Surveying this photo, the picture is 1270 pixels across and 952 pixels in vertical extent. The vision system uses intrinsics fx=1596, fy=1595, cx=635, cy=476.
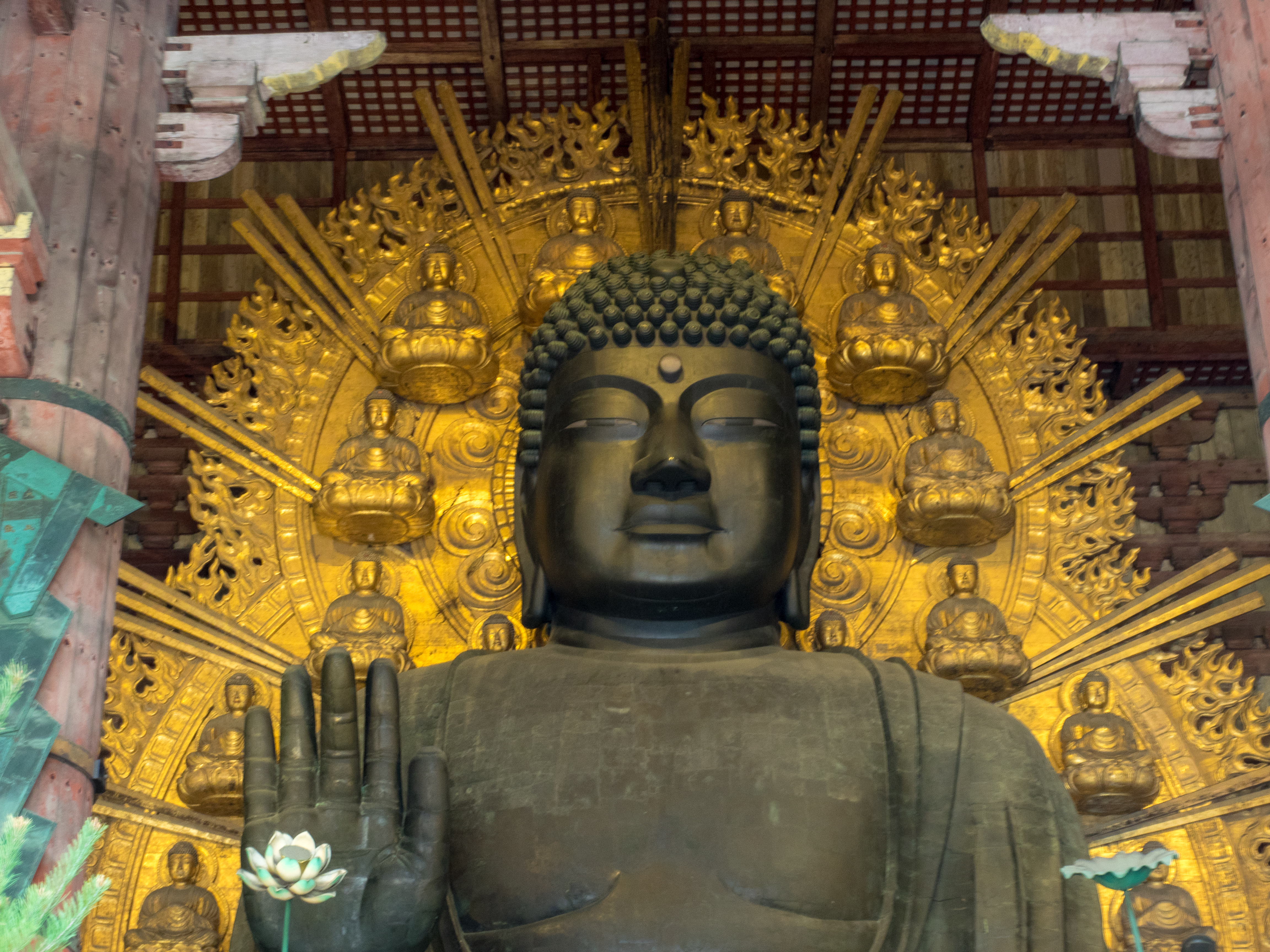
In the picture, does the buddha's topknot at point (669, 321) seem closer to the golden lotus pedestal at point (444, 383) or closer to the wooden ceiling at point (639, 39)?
the golden lotus pedestal at point (444, 383)

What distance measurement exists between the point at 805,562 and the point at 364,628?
4.28 feet

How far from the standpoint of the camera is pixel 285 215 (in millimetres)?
5219

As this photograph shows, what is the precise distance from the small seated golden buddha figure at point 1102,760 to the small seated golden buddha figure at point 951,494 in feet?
1.83

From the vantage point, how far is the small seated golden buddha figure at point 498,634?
15.5 feet

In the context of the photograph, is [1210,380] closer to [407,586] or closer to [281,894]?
[407,586]

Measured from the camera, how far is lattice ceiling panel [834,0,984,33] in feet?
19.8

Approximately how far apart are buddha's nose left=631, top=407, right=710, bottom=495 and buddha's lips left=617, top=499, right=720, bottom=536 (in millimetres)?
34

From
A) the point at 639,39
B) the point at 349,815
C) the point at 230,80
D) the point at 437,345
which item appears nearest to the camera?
the point at 349,815

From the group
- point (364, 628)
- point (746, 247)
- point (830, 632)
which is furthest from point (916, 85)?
point (364, 628)

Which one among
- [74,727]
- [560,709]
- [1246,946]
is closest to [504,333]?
[560,709]

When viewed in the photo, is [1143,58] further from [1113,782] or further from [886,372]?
[1113,782]

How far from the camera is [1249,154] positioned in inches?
171

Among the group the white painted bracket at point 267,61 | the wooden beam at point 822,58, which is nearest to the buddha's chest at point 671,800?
the white painted bracket at point 267,61

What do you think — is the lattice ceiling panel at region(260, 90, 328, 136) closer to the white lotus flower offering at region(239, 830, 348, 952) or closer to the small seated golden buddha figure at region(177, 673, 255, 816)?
the small seated golden buddha figure at region(177, 673, 255, 816)
